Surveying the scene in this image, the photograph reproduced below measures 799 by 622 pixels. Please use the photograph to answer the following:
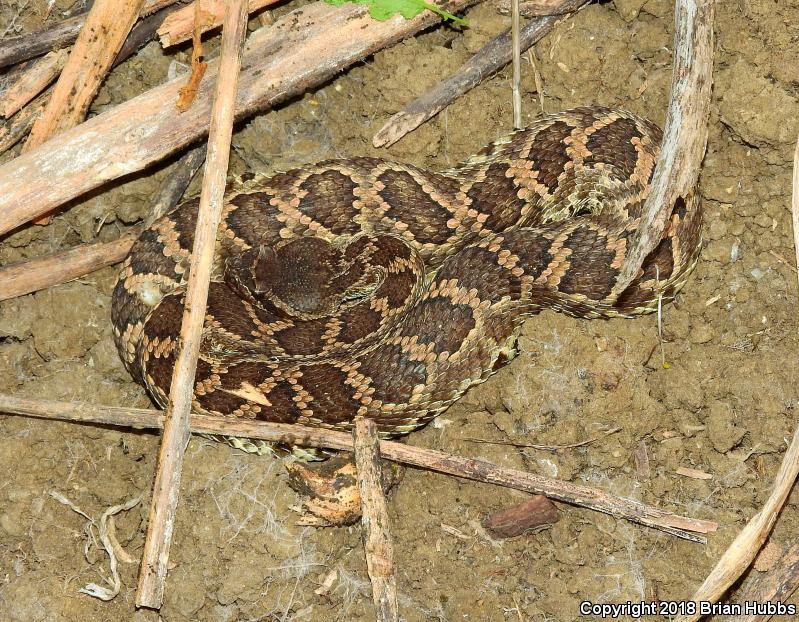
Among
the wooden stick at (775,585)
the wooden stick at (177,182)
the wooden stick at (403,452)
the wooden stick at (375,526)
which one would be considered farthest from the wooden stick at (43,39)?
the wooden stick at (775,585)

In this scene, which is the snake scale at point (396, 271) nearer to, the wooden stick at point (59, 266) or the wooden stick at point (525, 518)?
the wooden stick at point (59, 266)

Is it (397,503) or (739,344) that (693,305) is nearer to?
(739,344)

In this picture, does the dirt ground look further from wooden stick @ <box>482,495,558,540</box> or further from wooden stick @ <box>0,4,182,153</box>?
wooden stick @ <box>0,4,182,153</box>

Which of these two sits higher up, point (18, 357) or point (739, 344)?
point (18, 357)

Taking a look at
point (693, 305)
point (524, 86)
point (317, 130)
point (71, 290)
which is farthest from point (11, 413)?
point (693, 305)

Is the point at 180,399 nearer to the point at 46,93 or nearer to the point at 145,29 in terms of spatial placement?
the point at 46,93
